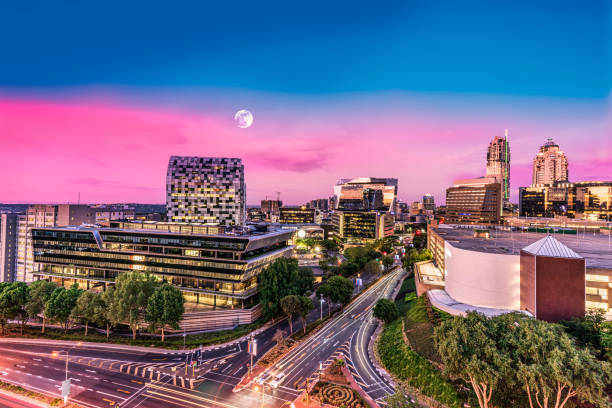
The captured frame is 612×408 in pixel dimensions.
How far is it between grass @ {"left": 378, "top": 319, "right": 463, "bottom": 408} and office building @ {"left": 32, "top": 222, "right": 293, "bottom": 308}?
3770cm

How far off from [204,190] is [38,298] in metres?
83.1

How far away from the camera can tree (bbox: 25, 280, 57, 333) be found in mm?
63656

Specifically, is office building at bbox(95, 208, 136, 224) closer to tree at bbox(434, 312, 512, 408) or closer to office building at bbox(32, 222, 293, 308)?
office building at bbox(32, 222, 293, 308)

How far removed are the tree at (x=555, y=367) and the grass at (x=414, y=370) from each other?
40.4 ft

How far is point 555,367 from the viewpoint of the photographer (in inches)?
1203

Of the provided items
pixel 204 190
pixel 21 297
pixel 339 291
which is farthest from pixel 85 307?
pixel 204 190

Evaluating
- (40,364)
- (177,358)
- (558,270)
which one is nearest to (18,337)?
(40,364)

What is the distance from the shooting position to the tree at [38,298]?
Result: 6366 cm

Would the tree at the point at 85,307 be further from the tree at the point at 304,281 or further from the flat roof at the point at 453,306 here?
the flat roof at the point at 453,306

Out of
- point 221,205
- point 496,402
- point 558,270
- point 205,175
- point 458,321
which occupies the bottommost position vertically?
point 496,402

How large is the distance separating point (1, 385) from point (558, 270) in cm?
9430

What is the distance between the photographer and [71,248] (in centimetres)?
9138

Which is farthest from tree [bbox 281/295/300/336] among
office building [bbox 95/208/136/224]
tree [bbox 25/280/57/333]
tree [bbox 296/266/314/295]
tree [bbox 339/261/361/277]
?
office building [bbox 95/208/136/224]

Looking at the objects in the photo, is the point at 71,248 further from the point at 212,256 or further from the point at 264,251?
the point at 264,251
